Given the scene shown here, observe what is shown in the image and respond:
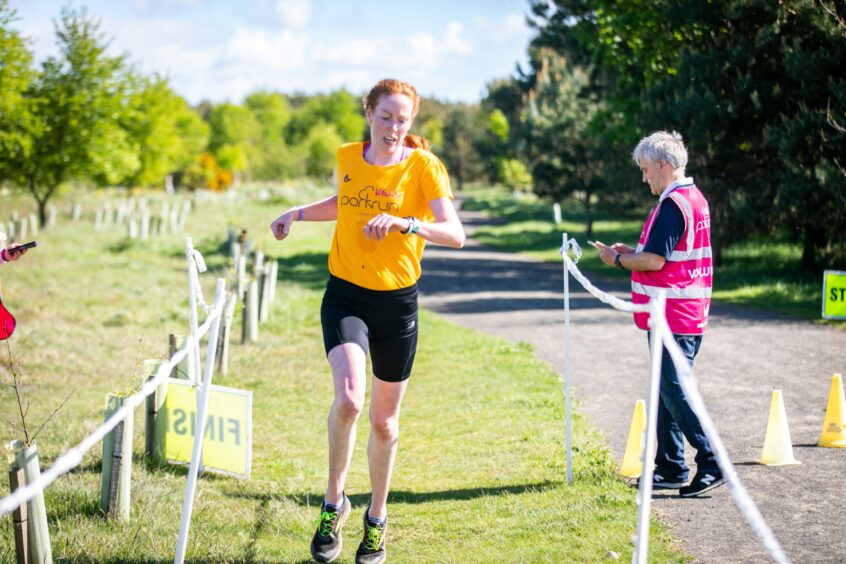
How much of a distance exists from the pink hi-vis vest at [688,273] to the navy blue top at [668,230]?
0.10 feet

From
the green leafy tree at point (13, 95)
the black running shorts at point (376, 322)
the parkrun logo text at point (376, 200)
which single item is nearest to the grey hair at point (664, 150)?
the parkrun logo text at point (376, 200)

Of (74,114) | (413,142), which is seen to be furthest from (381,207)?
(74,114)

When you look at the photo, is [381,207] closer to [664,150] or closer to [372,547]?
[372,547]

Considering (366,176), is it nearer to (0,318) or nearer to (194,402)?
(194,402)

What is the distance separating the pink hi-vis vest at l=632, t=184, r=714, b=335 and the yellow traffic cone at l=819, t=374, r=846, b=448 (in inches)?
76.1

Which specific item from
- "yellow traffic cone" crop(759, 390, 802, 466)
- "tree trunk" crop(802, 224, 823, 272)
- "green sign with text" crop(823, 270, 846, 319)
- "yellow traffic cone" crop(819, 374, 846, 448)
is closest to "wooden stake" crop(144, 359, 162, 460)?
"yellow traffic cone" crop(759, 390, 802, 466)

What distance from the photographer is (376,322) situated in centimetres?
444

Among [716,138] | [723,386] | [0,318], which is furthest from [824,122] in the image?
[0,318]

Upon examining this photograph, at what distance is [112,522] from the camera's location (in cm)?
509

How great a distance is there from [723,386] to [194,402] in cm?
551

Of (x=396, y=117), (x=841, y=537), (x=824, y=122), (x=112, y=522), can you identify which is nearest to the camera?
(x=396, y=117)

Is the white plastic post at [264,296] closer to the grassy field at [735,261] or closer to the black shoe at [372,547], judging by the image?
the grassy field at [735,261]

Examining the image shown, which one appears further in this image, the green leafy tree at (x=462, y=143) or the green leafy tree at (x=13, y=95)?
the green leafy tree at (x=462, y=143)

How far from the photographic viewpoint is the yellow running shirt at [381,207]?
439cm
